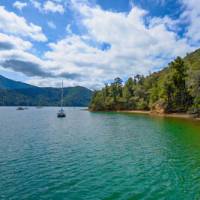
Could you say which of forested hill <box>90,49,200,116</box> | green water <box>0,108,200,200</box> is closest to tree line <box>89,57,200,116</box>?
forested hill <box>90,49,200,116</box>

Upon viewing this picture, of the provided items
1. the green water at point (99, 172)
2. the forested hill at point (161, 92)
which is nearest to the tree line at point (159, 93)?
the forested hill at point (161, 92)

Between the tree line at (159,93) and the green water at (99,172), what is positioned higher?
the tree line at (159,93)

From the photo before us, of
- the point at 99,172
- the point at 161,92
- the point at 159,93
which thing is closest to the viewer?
the point at 99,172

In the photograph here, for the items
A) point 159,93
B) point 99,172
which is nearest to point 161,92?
point 159,93

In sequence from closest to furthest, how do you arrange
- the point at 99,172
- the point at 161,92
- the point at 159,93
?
the point at 99,172, the point at 161,92, the point at 159,93

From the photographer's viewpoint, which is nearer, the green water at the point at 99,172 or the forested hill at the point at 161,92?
the green water at the point at 99,172

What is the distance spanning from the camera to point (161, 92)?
97.9 metres

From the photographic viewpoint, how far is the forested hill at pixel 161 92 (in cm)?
7669

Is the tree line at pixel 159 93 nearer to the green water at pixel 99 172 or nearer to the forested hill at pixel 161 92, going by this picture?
the forested hill at pixel 161 92

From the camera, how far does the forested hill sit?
252ft

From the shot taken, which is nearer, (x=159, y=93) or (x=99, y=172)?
(x=99, y=172)

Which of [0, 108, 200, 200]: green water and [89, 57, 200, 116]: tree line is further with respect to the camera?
[89, 57, 200, 116]: tree line

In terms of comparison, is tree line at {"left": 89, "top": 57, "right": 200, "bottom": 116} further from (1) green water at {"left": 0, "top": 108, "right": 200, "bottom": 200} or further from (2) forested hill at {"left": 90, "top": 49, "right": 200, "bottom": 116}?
(1) green water at {"left": 0, "top": 108, "right": 200, "bottom": 200}

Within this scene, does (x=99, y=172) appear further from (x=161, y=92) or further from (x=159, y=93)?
(x=159, y=93)
